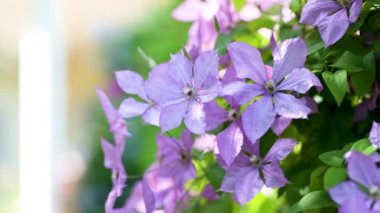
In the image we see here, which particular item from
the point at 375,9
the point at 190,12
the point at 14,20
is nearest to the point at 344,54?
the point at 375,9

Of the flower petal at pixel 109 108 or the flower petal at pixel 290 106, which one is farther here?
the flower petal at pixel 109 108

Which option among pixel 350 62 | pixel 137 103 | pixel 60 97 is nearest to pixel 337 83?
pixel 350 62

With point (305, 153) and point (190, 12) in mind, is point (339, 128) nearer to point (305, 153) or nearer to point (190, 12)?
point (305, 153)

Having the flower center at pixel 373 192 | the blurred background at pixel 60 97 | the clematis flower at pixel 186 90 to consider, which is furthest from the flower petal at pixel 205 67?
the blurred background at pixel 60 97

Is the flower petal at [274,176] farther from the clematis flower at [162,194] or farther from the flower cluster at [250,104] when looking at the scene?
the clematis flower at [162,194]

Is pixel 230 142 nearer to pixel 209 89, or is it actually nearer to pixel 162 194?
pixel 209 89

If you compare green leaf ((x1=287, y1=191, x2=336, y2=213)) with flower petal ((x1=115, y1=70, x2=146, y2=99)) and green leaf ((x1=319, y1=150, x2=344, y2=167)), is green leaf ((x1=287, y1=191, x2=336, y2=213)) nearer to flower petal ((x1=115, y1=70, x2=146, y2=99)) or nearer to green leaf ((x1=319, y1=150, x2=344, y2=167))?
green leaf ((x1=319, y1=150, x2=344, y2=167))

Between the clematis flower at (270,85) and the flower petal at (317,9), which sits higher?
the flower petal at (317,9)
